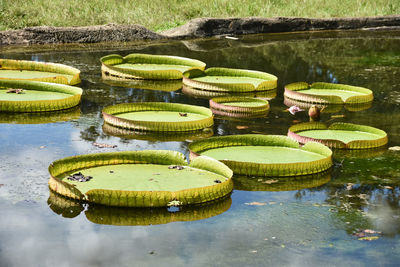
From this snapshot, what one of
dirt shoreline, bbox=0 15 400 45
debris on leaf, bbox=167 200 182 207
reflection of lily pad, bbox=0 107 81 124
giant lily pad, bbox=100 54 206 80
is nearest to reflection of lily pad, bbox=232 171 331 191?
debris on leaf, bbox=167 200 182 207

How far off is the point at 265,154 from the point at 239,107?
161cm

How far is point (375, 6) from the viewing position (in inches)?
615

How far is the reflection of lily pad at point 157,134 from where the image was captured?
577cm

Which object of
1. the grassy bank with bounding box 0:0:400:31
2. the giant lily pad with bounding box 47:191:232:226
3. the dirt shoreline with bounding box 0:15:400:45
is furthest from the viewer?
the grassy bank with bounding box 0:0:400:31

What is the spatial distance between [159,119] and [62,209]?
230 cm

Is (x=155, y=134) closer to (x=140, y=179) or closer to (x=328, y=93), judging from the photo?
(x=140, y=179)

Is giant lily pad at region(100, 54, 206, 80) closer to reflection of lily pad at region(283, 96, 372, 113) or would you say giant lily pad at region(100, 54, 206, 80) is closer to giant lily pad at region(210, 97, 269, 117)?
giant lily pad at region(210, 97, 269, 117)

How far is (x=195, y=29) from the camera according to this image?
12305 millimetres

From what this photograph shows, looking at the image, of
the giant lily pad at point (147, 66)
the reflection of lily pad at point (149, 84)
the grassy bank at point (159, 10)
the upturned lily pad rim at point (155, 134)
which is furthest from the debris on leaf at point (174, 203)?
the grassy bank at point (159, 10)

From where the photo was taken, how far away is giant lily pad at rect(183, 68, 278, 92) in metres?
7.80

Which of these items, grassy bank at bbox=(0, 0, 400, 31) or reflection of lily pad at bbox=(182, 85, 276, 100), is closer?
reflection of lily pad at bbox=(182, 85, 276, 100)

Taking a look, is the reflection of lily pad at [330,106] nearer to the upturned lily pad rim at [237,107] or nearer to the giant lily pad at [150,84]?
the upturned lily pad rim at [237,107]

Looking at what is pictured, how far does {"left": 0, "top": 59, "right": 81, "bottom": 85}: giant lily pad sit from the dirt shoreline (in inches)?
85.1

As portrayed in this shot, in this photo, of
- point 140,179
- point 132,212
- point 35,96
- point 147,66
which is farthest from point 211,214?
point 147,66
